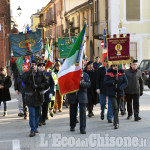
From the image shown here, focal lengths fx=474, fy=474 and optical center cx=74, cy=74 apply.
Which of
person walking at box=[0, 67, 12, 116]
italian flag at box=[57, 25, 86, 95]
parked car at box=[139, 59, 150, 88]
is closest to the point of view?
italian flag at box=[57, 25, 86, 95]

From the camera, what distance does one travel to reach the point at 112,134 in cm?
1093

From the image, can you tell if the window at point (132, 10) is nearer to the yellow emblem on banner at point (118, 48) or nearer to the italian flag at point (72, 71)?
the yellow emblem on banner at point (118, 48)

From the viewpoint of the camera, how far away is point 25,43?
14570 millimetres

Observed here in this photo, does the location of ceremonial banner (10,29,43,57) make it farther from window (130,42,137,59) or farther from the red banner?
window (130,42,137,59)

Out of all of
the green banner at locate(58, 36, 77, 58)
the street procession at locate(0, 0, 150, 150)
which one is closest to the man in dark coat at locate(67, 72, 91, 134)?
the street procession at locate(0, 0, 150, 150)

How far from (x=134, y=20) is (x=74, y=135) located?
24850mm

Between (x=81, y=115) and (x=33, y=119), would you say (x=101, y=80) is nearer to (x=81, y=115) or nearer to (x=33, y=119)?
(x=81, y=115)

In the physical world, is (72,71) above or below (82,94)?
above

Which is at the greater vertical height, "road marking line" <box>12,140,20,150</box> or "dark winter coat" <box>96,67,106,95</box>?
"dark winter coat" <box>96,67,106,95</box>

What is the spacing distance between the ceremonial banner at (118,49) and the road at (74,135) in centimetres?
175

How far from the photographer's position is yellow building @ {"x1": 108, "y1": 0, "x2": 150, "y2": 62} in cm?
3441

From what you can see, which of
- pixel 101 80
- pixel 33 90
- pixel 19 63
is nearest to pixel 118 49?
pixel 101 80

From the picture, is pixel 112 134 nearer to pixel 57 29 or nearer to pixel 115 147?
pixel 115 147

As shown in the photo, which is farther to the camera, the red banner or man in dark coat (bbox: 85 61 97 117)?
man in dark coat (bbox: 85 61 97 117)
